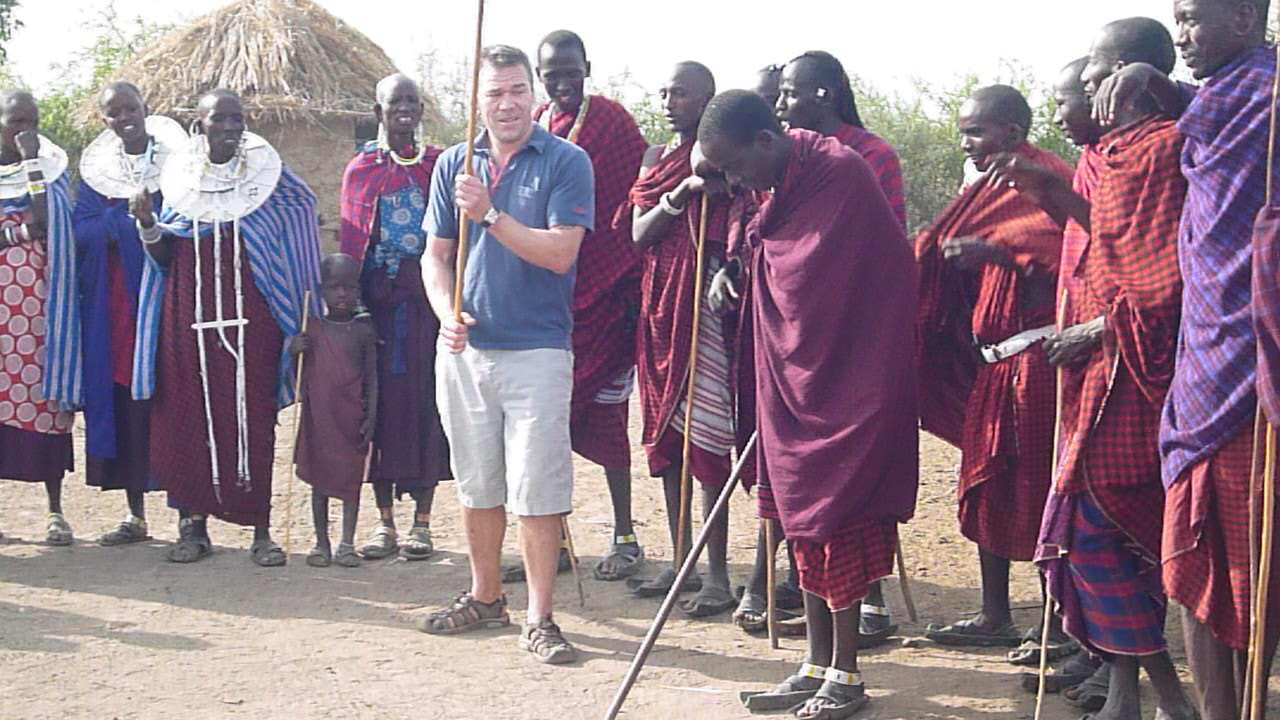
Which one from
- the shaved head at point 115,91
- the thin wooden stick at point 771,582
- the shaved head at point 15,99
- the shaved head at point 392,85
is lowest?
the thin wooden stick at point 771,582

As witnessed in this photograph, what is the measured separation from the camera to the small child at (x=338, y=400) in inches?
264

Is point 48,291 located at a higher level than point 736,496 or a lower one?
higher

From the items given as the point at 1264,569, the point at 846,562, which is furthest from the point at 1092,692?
the point at 1264,569

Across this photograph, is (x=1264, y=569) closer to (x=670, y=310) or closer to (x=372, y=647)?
(x=670, y=310)

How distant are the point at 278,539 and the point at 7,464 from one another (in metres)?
1.36

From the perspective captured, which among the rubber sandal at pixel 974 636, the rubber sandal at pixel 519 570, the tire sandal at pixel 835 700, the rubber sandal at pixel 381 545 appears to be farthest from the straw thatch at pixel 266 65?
the tire sandal at pixel 835 700

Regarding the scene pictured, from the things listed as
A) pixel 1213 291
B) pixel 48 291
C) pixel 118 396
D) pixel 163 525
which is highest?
pixel 1213 291

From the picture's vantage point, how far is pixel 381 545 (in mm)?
6895

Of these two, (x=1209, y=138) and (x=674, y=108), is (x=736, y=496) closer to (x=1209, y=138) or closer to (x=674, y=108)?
(x=674, y=108)

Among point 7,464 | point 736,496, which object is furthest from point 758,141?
point 7,464

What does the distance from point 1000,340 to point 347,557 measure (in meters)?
3.29

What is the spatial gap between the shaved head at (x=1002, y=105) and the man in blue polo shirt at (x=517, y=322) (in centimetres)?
145

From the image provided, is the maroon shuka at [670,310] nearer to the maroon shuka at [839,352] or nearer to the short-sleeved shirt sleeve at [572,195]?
the short-sleeved shirt sleeve at [572,195]

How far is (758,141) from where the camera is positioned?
4.53 m
